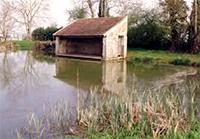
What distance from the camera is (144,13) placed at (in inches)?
1342

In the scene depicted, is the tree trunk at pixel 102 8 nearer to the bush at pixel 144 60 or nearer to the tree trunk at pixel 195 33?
the tree trunk at pixel 195 33

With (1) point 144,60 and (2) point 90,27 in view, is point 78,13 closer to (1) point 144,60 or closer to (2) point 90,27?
(2) point 90,27

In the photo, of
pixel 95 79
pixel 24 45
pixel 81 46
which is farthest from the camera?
pixel 24 45

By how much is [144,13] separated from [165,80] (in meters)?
18.5

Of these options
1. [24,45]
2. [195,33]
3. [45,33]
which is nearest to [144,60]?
[195,33]

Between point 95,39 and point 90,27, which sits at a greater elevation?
point 90,27

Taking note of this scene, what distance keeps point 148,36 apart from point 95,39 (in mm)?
5392

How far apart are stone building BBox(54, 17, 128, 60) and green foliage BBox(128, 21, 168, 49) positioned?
3.51 metres

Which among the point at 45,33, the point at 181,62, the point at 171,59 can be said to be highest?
the point at 45,33

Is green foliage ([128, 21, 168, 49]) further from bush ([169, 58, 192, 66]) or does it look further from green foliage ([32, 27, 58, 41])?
green foliage ([32, 27, 58, 41])

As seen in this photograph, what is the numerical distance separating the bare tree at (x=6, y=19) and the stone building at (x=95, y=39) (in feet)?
59.1

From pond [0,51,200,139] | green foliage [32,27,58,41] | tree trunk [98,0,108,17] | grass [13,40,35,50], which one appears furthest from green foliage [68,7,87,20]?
pond [0,51,200,139]

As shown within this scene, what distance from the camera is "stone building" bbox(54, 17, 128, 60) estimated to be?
2767 centimetres

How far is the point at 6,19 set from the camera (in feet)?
168
